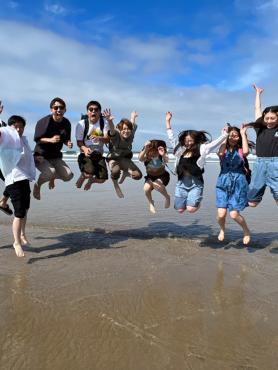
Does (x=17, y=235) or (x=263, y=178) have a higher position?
(x=263, y=178)

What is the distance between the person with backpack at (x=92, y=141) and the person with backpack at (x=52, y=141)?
0.32 meters

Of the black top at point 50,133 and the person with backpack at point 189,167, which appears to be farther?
the black top at point 50,133

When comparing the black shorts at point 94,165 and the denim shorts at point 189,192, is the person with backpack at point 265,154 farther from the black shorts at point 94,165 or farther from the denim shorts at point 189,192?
the black shorts at point 94,165

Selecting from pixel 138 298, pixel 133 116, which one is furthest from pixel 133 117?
pixel 138 298

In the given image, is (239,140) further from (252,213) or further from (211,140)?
(252,213)

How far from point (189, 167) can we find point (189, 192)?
484mm

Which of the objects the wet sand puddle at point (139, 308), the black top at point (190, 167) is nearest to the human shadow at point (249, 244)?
the wet sand puddle at point (139, 308)

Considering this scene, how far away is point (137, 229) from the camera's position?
825cm

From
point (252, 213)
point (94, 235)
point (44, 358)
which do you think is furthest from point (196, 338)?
point (252, 213)

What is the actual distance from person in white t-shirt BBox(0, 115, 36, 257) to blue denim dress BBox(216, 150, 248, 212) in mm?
3348

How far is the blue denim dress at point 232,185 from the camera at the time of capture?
6.53 metres

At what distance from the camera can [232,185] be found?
659 centimetres

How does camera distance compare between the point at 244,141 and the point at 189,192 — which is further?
the point at 189,192

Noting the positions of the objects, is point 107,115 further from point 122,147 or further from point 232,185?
point 232,185
